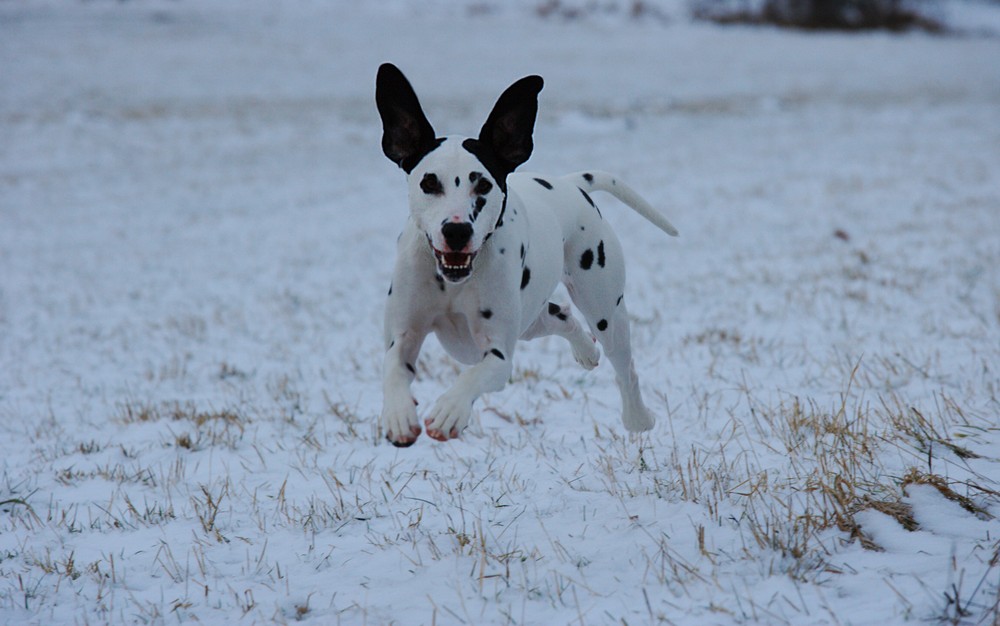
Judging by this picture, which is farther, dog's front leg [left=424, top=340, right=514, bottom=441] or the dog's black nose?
the dog's black nose

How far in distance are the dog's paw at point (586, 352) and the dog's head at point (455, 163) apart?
1839 mm

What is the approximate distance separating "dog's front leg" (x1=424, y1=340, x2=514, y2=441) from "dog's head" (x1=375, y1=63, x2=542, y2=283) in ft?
1.38

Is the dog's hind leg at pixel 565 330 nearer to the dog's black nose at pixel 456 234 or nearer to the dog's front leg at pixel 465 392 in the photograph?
the dog's front leg at pixel 465 392

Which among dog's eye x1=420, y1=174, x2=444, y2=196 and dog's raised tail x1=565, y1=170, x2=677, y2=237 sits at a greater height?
dog's eye x1=420, y1=174, x2=444, y2=196

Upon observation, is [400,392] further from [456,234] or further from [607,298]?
[607,298]

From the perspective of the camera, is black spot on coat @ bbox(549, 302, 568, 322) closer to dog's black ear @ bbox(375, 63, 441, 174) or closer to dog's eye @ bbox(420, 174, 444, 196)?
dog's black ear @ bbox(375, 63, 441, 174)

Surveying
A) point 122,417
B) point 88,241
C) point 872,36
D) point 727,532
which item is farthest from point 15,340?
point 872,36

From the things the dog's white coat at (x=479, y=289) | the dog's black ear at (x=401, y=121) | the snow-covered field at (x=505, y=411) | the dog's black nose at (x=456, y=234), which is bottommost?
the snow-covered field at (x=505, y=411)

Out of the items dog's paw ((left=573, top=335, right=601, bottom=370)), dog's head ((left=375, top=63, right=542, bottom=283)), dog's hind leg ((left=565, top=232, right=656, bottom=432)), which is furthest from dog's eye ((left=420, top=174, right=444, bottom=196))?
dog's paw ((left=573, top=335, right=601, bottom=370))

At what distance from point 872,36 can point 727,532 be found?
63050mm

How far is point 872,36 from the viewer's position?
5834 centimetres

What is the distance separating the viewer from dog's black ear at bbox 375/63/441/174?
4.19 meters

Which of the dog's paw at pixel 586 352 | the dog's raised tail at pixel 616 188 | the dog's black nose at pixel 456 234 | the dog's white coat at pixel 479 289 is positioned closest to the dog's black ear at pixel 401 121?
the dog's white coat at pixel 479 289

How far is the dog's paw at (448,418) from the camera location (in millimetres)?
3594
